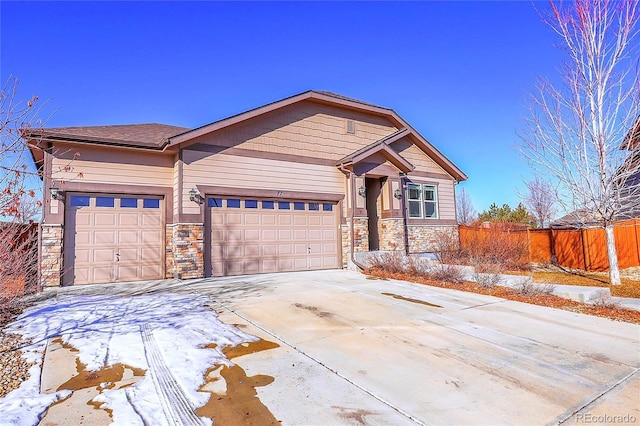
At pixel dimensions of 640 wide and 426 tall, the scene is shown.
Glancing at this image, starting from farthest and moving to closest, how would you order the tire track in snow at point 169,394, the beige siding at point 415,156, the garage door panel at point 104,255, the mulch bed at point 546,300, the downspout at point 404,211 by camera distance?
the beige siding at point 415,156 < the downspout at point 404,211 < the garage door panel at point 104,255 < the mulch bed at point 546,300 < the tire track in snow at point 169,394

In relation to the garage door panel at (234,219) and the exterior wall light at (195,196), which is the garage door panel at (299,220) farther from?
the exterior wall light at (195,196)

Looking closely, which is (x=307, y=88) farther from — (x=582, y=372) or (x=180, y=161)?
(x=582, y=372)

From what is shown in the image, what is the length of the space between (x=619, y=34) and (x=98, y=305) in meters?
13.5

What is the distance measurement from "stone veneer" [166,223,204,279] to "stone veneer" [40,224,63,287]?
2.66m

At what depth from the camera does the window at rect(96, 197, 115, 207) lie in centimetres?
979

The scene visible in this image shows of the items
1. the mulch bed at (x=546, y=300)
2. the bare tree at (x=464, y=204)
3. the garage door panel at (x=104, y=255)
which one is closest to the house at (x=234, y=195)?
the garage door panel at (x=104, y=255)

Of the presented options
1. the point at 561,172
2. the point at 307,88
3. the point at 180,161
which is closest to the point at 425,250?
the point at 561,172

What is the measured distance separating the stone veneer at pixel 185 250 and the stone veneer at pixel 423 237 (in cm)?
841

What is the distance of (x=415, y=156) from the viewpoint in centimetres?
1552

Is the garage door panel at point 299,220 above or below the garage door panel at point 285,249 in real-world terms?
above

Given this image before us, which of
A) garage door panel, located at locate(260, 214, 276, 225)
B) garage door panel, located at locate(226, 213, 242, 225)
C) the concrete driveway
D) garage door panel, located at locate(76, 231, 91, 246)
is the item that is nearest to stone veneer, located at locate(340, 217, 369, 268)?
garage door panel, located at locate(260, 214, 276, 225)

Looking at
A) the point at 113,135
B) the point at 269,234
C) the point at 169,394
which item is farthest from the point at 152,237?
the point at 169,394

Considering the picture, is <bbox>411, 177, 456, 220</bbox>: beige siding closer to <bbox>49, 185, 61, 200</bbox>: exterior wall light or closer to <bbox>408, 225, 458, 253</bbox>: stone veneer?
<bbox>408, 225, 458, 253</bbox>: stone veneer

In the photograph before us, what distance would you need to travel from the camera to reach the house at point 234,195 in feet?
31.3
